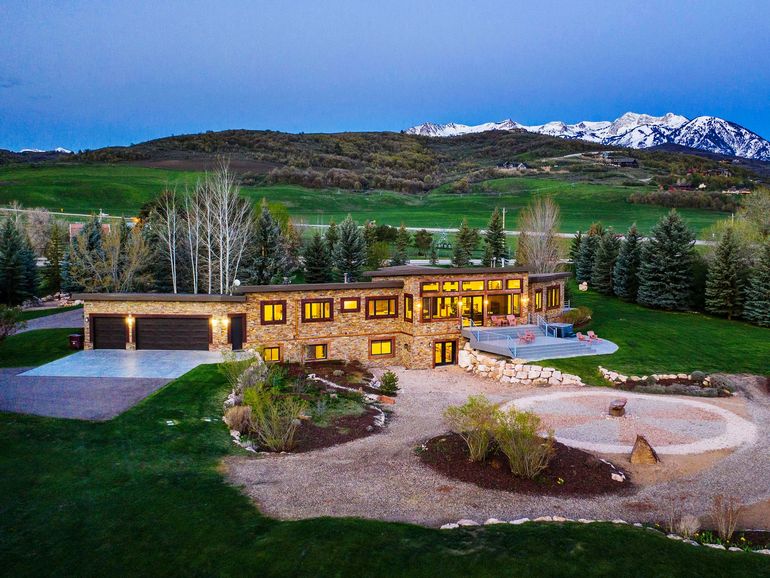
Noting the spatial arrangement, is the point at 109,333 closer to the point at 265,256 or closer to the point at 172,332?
the point at 172,332

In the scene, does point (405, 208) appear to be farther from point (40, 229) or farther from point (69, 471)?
point (69, 471)

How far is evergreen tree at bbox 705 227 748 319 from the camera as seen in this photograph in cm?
3312

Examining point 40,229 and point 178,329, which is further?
point 40,229

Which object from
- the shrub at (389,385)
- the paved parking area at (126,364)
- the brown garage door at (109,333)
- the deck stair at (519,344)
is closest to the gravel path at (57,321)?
the brown garage door at (109,333)

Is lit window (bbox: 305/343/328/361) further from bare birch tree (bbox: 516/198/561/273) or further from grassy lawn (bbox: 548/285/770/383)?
bare birch tree (bbox: 516/198/561/273)

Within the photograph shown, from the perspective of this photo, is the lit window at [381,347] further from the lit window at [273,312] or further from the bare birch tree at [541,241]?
the bare birch tree at [541,241]

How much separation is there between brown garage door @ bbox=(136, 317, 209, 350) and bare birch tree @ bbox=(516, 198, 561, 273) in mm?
25567

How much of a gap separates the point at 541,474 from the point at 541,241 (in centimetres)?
3219

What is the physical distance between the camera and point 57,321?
3041 cm

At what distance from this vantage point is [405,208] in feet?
344

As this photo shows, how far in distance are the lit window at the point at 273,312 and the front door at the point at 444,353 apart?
23.2 ft

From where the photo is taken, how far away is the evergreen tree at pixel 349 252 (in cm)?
4125

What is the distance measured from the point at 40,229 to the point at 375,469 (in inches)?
2167

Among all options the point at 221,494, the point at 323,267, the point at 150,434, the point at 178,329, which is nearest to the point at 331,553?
the point at 221,494
